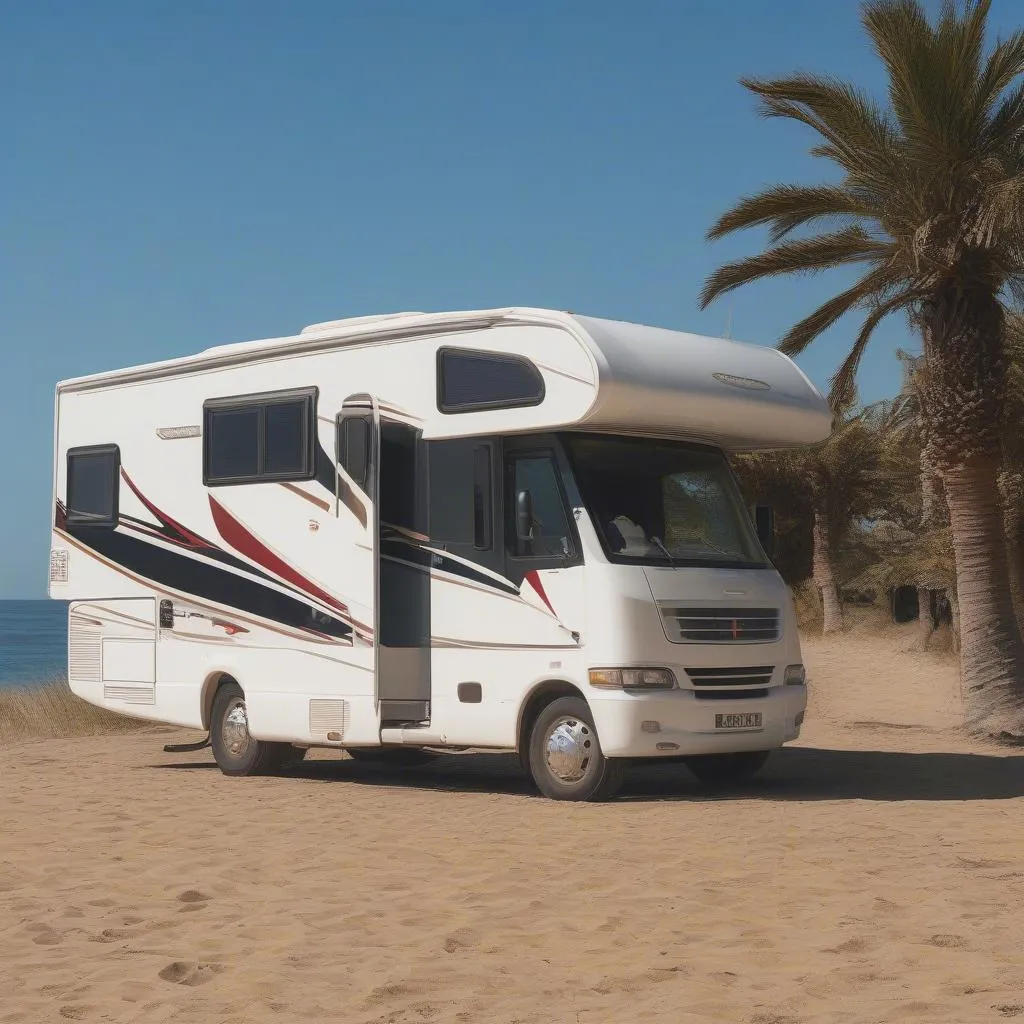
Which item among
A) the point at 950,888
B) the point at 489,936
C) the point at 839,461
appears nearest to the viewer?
the point at 489,936

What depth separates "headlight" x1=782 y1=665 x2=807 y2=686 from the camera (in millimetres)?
12375

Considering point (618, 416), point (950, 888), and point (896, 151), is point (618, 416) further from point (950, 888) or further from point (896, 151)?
point (896, 151)

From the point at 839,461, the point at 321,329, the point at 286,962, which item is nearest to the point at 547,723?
the point at 321,329

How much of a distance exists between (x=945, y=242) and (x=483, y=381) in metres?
6.93

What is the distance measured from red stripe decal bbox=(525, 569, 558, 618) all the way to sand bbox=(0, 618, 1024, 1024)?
148 centimetres

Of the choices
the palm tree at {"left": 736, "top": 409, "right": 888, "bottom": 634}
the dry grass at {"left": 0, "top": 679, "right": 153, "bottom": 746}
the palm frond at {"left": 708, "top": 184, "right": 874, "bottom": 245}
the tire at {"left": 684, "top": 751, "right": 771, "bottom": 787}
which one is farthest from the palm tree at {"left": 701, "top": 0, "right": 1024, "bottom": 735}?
the palm tree at {"left": 736, "top": 409, "right": 888, "bottom": 634}

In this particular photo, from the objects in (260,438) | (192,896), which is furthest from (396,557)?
(192,896)

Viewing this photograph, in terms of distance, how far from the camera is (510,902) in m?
7.98

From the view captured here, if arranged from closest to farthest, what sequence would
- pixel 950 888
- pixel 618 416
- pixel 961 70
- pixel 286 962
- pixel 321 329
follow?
pixel 286 962, pixel 950 888, pixel 618 416, pixel 321 329, pixel 961 70

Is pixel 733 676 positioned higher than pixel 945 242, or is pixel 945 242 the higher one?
pixel 945 242

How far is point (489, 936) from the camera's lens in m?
7.23

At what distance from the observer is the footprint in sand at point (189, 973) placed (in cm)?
652

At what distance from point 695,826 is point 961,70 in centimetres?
951

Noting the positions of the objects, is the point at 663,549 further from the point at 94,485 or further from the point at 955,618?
the point at 955,618
